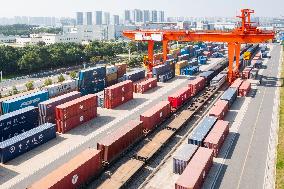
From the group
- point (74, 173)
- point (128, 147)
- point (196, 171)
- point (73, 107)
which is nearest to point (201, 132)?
point (128, 147)

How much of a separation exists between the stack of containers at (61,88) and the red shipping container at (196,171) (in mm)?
31107

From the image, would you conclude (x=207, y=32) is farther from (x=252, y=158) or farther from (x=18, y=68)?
(x=18, y=68)

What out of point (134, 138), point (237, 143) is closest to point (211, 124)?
point (237, 143)

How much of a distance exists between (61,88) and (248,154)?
35.1 metres

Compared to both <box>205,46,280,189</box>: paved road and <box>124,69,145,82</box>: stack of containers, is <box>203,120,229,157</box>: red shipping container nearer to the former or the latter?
<box>205,46,280,189</box>: paved road

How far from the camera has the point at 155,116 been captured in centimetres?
4444

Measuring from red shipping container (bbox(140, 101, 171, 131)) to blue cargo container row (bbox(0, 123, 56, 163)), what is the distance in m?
12.6

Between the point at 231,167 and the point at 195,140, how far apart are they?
499 centimetres

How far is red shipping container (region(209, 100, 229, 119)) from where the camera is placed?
152 feet

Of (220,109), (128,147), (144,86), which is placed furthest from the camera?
(144,86)

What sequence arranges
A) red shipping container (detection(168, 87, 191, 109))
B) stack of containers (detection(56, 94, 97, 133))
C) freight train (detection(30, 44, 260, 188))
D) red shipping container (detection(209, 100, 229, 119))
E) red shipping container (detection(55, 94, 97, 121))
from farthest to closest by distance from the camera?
red shipping container (detection(168, 87, 191, 109)) < red shipping container (detection(209, 100, 229, 119)) < stack of containers (detection(56, 94, 97, 133)) < red shipping container (detection(55, 94, 97, 121)) < freight train (detection(30, 44, 260, 188))

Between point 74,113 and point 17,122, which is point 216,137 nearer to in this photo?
point 74,113

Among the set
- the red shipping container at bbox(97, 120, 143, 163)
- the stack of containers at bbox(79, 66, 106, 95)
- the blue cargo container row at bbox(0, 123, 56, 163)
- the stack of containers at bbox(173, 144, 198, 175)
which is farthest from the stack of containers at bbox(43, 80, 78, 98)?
the stack of containers at bbox(173, 144, 198, 175)

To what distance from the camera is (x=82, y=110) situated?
47.5 m
